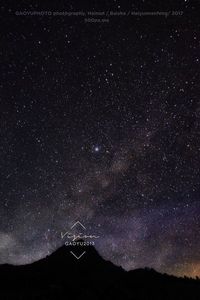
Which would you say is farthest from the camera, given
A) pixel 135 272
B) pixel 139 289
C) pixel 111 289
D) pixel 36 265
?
pixel 36 265

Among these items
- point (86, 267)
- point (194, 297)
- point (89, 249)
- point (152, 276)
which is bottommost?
point (194, 297)

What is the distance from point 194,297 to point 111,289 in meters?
16.7

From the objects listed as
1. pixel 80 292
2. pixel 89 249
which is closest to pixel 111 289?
pixel 80 292

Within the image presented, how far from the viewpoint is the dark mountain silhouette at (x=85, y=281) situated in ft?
237

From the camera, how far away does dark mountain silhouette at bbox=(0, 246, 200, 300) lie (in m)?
72.4

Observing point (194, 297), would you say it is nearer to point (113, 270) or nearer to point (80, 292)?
point (80, 292)

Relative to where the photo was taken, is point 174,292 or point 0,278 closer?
point 174,292

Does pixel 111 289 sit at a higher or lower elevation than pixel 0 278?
lower

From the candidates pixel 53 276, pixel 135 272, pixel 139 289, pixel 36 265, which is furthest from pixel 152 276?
pixel 36 265

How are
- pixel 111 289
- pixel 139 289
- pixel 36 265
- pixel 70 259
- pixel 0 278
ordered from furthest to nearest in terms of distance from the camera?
pixel 70 259, pixel 36 265, pixel 0 278, pixel 139 289, pixel 111 289

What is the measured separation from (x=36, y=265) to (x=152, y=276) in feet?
110

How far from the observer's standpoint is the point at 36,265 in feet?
343

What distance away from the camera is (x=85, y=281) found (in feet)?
325

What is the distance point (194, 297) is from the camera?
245 ft
